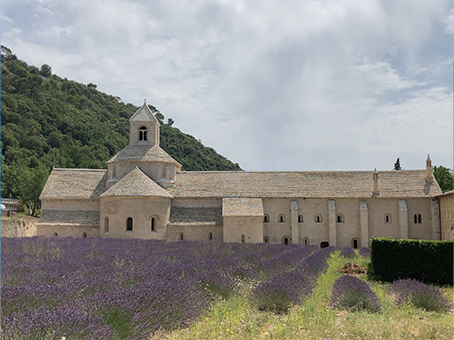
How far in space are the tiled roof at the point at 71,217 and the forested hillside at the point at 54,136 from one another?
1825 centimetres

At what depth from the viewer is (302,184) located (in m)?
38.8

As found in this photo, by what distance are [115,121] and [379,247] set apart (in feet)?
297

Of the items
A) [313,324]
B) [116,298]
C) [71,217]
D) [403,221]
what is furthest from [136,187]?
[116,298]

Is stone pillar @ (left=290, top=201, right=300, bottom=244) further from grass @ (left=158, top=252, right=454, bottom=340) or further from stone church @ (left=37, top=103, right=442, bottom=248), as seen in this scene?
grass @ (left=158, top=252, right=454, bottom=340)

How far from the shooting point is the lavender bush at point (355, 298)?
11.0 metres

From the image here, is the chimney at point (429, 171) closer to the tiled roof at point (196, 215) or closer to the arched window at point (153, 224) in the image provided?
the tiled roof at point (196, 215)

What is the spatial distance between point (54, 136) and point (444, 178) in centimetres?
6865

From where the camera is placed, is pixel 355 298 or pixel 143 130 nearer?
pixel 355 298

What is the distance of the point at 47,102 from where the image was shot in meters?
86.3

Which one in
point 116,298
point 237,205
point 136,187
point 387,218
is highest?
point 136,187

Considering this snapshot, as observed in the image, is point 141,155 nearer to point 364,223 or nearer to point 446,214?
point 364,223

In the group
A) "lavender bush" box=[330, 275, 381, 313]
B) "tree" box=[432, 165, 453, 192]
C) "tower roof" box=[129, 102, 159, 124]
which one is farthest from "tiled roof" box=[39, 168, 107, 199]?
"tree" box=[432, 165, 453, 192]

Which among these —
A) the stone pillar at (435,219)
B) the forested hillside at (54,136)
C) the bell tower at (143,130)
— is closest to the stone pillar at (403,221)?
the stone pillar at (435,219)

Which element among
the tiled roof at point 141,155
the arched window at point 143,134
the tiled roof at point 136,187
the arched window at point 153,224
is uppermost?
the arched window at point 143,134
